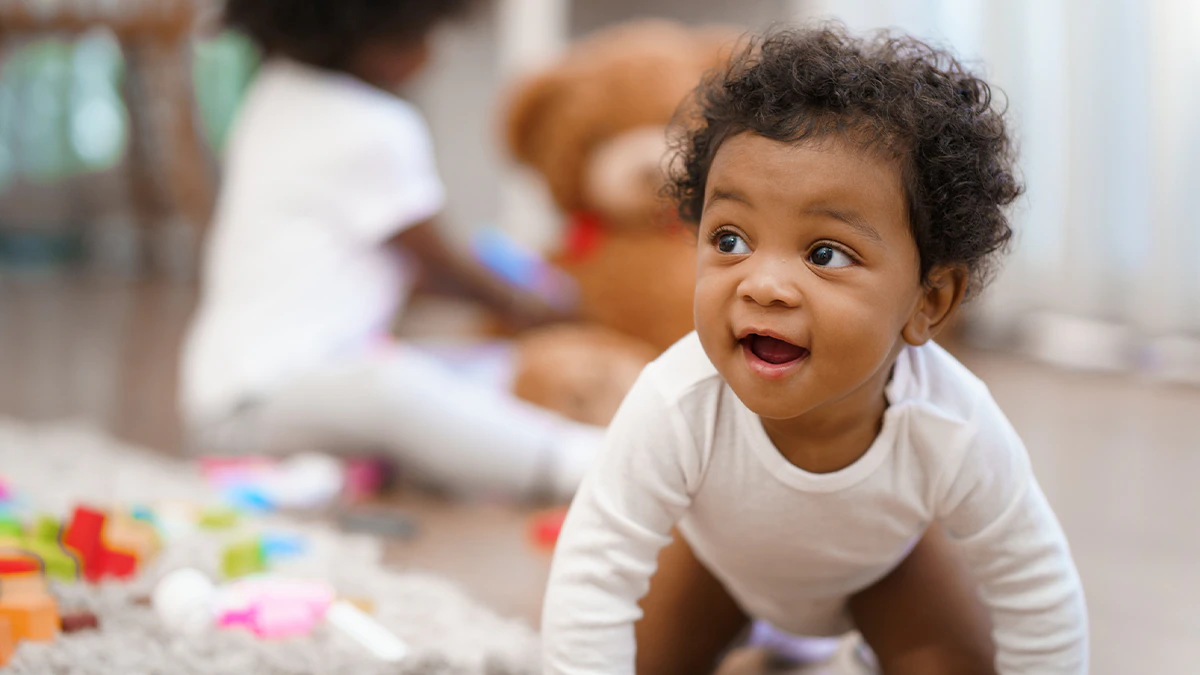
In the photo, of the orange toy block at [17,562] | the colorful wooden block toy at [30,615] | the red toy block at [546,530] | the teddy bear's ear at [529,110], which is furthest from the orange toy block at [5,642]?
the teddy bear's ear at [529,110]

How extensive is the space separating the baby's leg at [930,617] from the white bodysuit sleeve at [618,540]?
0.14m

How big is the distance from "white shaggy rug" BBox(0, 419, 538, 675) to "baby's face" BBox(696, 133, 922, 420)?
25 centimetres

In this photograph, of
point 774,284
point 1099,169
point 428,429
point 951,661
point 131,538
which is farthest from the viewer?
point 1099,169

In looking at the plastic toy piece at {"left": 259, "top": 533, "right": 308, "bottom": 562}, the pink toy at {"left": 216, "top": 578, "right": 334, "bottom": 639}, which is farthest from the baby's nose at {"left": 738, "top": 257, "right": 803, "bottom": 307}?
the plastic toy piece at {"left": 259, "top": 533, "right": 308, "bottom": 562}

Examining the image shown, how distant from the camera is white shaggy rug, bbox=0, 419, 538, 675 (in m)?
0.66

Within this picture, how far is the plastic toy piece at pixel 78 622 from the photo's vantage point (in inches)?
27.5

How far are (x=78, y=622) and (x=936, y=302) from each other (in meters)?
0.54

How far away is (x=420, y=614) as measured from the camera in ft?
2.57

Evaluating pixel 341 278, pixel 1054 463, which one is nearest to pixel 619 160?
pixel 341 278

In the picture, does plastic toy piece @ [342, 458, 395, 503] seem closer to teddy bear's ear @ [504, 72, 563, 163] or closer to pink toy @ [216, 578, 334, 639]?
pink toy @ [216, 578, 334, 639]

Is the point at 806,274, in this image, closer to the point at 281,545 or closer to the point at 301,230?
the point at 281,545

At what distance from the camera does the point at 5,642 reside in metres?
0.65

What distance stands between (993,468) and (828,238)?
159mm

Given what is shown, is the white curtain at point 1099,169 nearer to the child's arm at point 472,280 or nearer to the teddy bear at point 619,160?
the teddy bear at point 619,160
